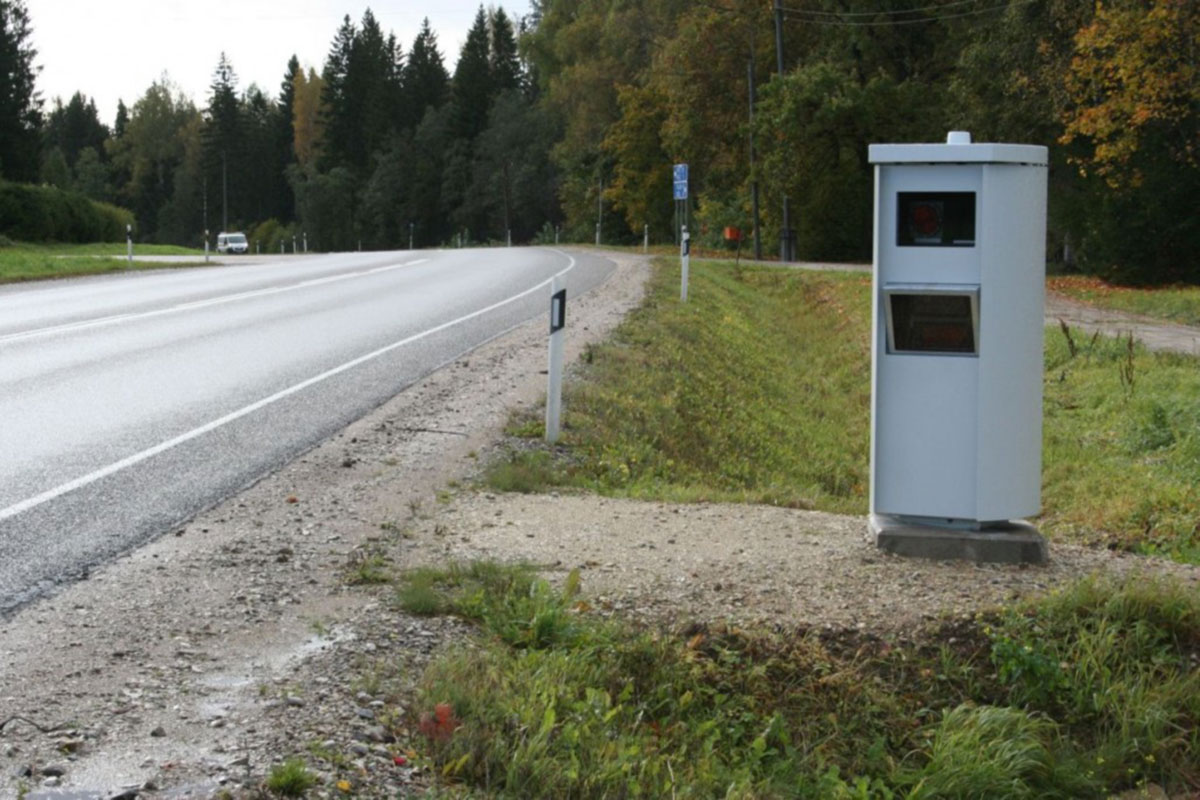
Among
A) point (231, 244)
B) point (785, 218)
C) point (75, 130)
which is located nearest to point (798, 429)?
point (785, 218)

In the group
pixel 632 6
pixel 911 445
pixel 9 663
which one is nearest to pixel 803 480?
pixel 911 445

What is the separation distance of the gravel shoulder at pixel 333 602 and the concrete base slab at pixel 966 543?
8cm

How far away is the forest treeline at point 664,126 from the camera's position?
28734 millimetres

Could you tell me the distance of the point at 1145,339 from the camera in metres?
19.3

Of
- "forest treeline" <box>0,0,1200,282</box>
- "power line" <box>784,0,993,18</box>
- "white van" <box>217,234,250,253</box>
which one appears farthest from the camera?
"white van" <box>217,234,250,253</box>

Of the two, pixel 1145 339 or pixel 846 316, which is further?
pixel 846 316

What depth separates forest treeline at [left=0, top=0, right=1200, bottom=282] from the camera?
28734 mm

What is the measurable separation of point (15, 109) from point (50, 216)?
78.7 ft

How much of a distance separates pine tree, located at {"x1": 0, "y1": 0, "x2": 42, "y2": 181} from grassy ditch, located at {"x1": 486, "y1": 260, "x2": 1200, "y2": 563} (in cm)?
4918

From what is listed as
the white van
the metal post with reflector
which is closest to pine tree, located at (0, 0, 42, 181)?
the white van

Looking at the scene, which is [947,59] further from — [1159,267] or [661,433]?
[661,433]

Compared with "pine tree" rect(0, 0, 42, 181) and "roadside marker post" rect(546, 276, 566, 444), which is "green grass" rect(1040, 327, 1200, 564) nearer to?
"roadside marker post" rect(546, 276, 566, 444)

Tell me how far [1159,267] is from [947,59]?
60.4 feet

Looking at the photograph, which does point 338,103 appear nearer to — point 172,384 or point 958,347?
point 172,384
